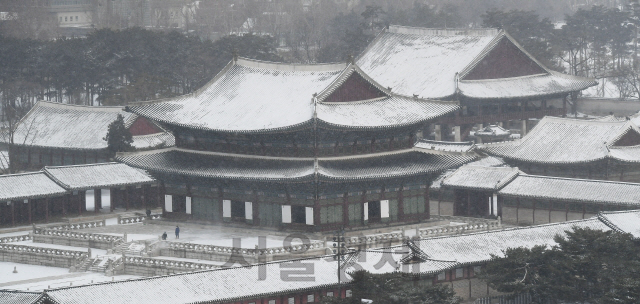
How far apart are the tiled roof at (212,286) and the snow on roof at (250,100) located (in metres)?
16.1

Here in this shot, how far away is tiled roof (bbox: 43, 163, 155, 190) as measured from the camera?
3649 inches

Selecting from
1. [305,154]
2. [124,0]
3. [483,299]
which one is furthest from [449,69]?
[124,0]

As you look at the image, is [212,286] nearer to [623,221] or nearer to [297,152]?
[297,152]

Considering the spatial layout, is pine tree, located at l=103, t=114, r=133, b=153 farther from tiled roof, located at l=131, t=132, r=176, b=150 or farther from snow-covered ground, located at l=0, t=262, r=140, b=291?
snow-covered ground, located at l=0, t=262, r=140, b=291

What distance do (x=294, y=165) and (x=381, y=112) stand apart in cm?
619

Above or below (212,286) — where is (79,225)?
above

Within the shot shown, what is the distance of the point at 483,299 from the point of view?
235 ft

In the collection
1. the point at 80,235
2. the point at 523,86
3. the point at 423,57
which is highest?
the point at 423,57

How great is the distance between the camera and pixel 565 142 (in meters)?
97.2

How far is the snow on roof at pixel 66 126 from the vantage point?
10700 cm

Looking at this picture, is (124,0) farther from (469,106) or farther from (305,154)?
(305,154)

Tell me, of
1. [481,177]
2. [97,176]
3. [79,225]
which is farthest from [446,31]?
[79,225]

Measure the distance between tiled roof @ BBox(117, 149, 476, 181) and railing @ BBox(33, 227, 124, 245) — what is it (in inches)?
243

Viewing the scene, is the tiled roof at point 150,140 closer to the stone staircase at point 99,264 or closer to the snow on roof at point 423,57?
the snow on roof at point 423,57
